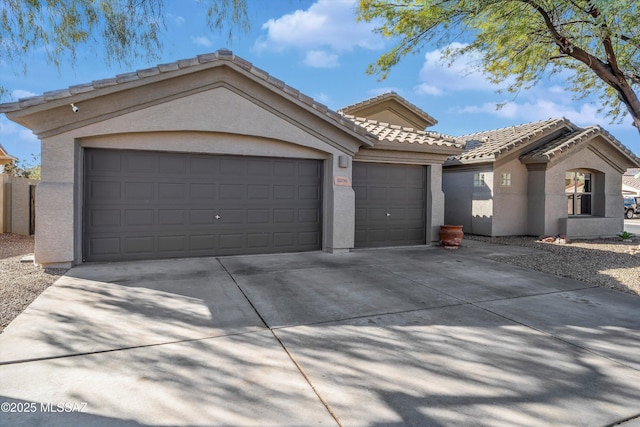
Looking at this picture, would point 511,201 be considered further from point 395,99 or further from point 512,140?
point 395,99

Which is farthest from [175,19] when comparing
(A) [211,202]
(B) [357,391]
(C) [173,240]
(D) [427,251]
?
(D) [427,251]

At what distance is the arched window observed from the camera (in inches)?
593

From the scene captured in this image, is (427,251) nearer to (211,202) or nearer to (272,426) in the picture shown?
(211,202)

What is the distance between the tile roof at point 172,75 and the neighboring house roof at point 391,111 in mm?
7174

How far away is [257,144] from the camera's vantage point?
9.07 m

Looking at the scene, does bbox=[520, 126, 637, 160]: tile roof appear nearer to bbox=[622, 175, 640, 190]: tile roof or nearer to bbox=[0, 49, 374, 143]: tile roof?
bbox=[0, 49, 374, 143]: tile roof

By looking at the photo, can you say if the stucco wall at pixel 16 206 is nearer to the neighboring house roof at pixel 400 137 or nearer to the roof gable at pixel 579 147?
the neighboring house roof at pixel 400 137

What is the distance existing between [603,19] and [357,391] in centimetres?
887

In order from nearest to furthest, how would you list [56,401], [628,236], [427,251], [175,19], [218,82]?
[56,401] → [175,19] → [218,82] → [427,251] → [628,236]

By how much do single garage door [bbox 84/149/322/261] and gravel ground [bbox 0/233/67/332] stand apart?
1.10 m

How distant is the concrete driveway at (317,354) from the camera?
278 centimetres

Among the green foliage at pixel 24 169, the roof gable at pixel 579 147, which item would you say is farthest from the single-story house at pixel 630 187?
the green foliage at pixel 24 169

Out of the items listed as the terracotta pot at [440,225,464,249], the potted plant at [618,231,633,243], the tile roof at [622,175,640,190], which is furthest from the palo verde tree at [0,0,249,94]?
the tile roof at [622,175,640,190]

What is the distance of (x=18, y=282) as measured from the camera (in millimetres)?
6254
